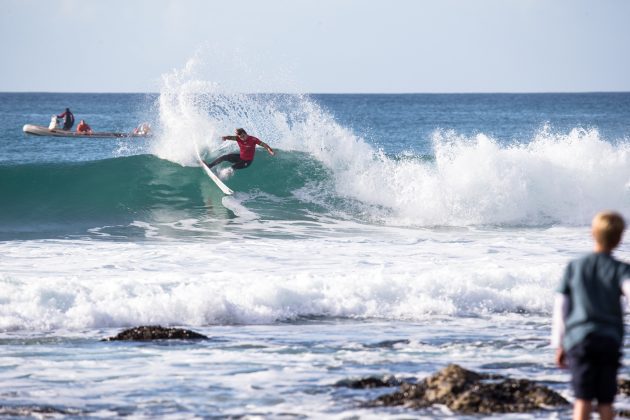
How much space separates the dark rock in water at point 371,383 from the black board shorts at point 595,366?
2368mm

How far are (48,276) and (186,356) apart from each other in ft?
14.9

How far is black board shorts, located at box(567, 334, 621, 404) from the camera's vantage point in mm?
5004

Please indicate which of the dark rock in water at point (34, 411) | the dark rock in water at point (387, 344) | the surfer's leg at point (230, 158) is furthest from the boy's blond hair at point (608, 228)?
the surfer's leg at point (230, 158)

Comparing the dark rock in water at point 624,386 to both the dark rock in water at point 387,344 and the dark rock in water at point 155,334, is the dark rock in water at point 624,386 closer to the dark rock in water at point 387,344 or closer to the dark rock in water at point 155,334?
the dark rock in water at point 387,344

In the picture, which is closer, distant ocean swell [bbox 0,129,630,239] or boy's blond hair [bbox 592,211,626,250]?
boy's blond hair [bbox 592,211,626,250]

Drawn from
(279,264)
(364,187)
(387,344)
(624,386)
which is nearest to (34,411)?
(387,344)

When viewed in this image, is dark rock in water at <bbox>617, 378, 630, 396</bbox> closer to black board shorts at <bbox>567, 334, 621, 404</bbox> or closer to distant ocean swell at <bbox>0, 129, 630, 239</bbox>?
black board shorts at <bbox>567, 334, 621, 404</bbox>

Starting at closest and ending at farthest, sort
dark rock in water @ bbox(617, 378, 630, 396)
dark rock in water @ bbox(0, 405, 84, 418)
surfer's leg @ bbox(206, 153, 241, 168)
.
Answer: dark rock in water @ bbox(0, 405, 84, 418) < dark rock in water @ bbox(617, 378, 630, 396) < surfer's leg @ bbox(206, 153, 241, 168)

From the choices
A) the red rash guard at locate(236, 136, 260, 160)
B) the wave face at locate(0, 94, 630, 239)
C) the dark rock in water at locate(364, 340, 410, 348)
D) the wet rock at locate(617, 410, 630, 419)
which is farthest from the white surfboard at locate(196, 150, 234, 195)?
the wet rock at locate(617, 410, 630, 419)

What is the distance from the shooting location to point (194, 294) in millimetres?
10859

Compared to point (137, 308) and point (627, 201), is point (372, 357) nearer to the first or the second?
point (137, 308)

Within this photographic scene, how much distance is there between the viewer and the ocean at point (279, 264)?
25.0 feet

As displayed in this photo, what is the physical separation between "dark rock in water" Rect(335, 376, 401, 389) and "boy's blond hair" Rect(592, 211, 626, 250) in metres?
2.74

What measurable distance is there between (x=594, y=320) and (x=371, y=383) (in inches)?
102
